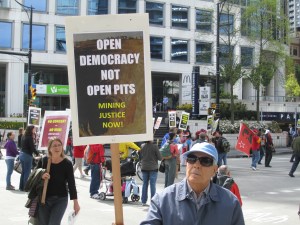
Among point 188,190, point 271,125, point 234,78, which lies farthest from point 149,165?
point 271,125

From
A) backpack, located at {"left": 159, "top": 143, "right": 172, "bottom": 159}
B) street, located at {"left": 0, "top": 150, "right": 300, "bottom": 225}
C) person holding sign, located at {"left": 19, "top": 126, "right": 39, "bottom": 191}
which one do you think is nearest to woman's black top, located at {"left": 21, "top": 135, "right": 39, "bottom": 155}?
person holding sign, located at {"left": 19, "top": 126, "right": 39, "bottom": 191}

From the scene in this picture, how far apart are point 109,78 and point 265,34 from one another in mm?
34657

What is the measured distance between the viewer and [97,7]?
48.4 m

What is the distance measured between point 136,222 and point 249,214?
8.60 ft

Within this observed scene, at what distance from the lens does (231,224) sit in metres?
2.94

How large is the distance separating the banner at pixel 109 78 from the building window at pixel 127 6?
45.6 metres

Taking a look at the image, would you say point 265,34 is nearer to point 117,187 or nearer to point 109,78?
point 109,78

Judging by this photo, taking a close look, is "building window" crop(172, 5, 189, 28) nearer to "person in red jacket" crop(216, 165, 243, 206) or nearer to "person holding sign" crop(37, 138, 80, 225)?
"person in red jacket" crop(216, 165, 243, 206)

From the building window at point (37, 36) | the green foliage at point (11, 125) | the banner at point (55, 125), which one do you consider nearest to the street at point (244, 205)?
the banner at point (55, 125)

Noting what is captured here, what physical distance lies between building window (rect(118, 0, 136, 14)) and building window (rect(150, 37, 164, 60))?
Result: 11.8ft

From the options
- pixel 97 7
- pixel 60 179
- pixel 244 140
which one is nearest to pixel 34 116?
pixel 244 140

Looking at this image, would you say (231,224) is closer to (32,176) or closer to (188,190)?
(188,190)

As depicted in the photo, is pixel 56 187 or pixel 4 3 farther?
pixel 4 3

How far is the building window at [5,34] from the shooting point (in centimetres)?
4447
